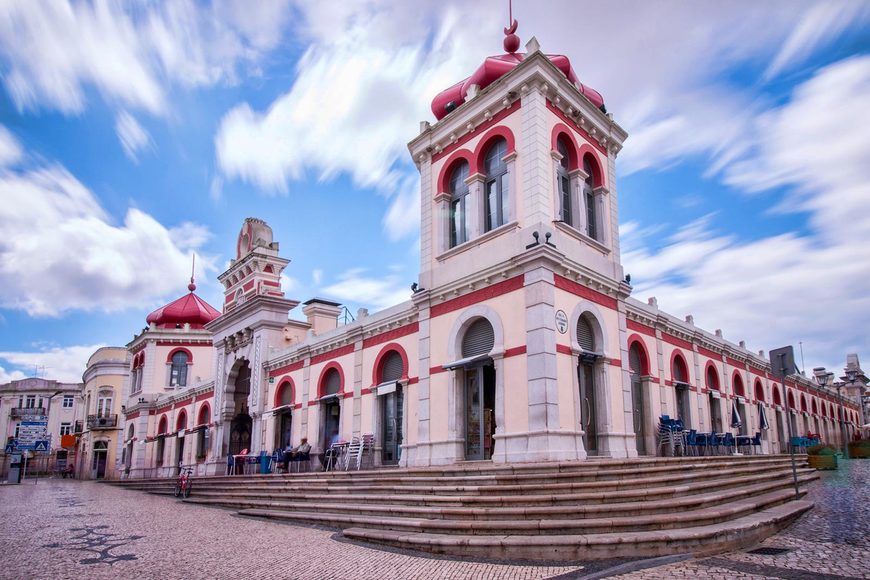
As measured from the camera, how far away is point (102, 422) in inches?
1742

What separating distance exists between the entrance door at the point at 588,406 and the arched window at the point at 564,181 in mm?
3566

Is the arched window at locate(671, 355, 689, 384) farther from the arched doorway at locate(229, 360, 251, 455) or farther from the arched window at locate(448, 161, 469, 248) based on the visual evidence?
the arched doorway at locate(229, 360, 251, 455)

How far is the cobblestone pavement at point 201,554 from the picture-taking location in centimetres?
650

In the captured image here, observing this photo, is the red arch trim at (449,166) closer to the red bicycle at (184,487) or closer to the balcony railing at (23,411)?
the red bicycle at (184,487)

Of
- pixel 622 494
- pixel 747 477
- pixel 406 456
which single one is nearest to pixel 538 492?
pixel 622 494

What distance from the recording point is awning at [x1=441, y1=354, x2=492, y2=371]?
44.2 feet

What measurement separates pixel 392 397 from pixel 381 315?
8.12ft

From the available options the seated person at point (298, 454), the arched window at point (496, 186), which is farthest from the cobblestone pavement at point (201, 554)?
the arched window at point (496, 186)

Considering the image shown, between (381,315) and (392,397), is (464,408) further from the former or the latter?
(381,315)

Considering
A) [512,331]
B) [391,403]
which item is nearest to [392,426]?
[391,403]

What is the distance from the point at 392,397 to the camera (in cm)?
1752

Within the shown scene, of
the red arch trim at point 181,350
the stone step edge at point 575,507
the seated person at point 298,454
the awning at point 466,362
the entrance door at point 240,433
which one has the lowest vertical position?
the stone step edge at point 575,507

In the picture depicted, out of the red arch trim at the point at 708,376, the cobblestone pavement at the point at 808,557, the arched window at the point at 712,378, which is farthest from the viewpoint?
the arched window at the point at 712,378

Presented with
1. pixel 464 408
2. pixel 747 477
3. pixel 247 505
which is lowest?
pixel 247 505
